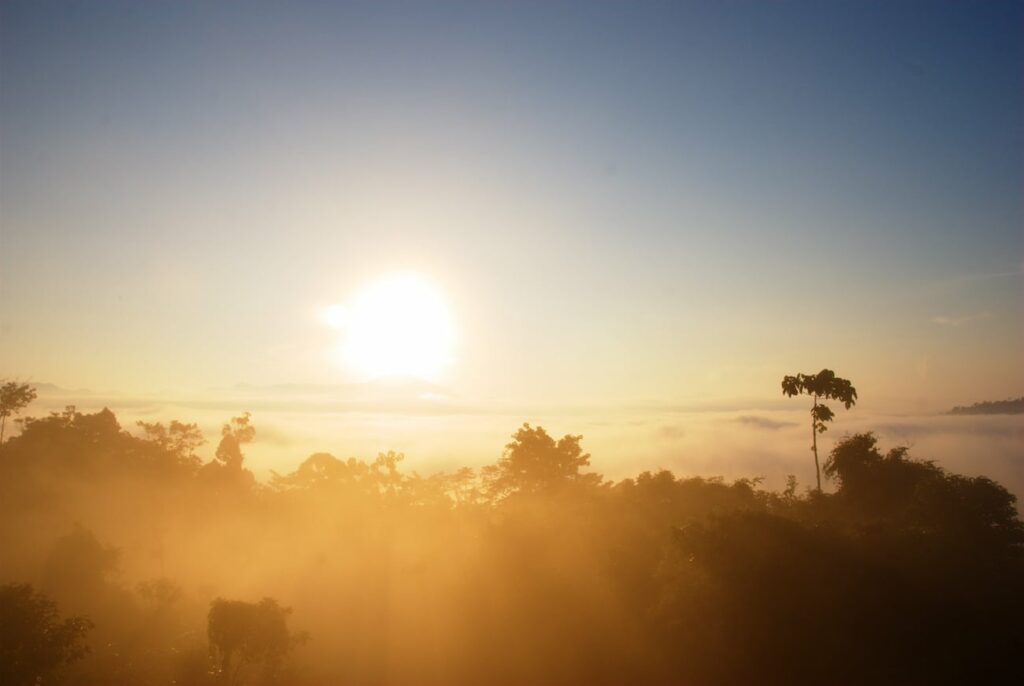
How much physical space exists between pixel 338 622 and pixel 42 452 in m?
44.5

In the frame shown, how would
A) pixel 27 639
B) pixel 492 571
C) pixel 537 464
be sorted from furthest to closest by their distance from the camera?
pixel 537 464, pixel 492 571, pixel 27 639

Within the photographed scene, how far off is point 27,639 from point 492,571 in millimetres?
25635

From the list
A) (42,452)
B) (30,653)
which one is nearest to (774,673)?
(30,653)

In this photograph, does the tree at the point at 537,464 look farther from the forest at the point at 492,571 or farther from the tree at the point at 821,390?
the tree at the point at 821,390

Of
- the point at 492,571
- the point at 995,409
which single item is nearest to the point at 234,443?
the point at 492,571

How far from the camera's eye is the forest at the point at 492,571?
23.5 m

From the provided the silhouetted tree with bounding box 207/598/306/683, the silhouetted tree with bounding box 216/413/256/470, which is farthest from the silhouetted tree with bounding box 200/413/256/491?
the silhouetted tree with bounding box 207/598/306/683

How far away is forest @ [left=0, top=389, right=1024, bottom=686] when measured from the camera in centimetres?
2348

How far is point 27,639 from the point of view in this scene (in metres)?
20.5

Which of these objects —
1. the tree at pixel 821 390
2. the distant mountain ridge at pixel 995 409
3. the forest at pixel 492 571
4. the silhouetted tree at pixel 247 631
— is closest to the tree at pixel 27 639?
the forest at pixel 492 571

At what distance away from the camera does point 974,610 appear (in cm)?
2261

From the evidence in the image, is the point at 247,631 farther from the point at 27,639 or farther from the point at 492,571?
the point at 492,571

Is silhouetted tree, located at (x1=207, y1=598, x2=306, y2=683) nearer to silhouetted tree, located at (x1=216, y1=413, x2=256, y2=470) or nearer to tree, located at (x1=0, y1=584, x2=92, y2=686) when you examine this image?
tree, located at (x1=0, y1=584, x2=92, y2=686)

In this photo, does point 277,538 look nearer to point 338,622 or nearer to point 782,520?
point 338,622
